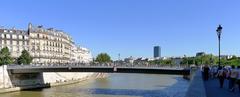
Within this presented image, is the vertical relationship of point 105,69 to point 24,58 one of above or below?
A: below

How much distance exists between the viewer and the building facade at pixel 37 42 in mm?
109438

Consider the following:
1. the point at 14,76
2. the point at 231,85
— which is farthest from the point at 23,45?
the point at 231,85

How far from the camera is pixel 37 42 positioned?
383ft

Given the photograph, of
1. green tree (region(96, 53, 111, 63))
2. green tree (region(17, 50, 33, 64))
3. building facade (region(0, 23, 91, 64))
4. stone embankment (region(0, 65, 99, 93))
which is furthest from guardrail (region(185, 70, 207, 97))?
green tree (region(96, 53, 111, 63))

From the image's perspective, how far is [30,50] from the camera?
4542 inches

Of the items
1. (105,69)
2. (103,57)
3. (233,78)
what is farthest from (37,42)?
(233,78)

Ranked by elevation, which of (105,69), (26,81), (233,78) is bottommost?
(26,81)

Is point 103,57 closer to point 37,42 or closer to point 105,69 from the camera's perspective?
point 37,42

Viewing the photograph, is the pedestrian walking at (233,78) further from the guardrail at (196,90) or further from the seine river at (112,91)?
the seine river at (112,91)

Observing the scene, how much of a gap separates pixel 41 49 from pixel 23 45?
6.96m

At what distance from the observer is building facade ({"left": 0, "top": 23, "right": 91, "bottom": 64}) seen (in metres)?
109

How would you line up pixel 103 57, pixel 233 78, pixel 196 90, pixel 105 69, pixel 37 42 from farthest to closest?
pixel 103 57, pixel 37 42, pixel 105 69, pixel 233 78, pixel 196 90

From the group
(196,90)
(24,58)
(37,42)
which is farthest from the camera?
(37,42)

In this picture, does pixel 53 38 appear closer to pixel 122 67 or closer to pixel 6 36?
pixel 6 36
